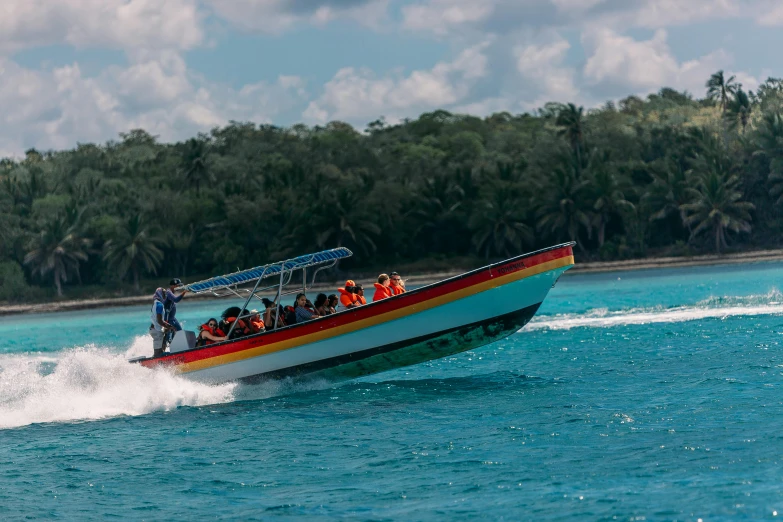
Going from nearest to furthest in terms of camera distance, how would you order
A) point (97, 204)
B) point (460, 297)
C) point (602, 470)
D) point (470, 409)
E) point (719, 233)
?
point (602, 470) < point (470, 409) < point (460, 297) < point (719, 233) < point (97, 204)

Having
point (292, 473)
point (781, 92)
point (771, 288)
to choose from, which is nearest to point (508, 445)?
point (292, 473)

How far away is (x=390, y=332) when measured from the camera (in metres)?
17.5

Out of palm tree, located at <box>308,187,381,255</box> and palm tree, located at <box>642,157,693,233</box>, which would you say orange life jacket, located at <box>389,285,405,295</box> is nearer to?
palm tree, located at <box>308,187,381,255</box>

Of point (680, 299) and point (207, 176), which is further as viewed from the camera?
point (207, 176)

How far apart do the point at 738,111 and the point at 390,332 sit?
7653cm

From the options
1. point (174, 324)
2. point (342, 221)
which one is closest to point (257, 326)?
point (174, 324)

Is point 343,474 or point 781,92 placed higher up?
point 781,92

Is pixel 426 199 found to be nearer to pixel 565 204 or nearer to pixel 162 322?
pixel 565 204

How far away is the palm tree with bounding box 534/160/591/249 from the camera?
75306 millimetres

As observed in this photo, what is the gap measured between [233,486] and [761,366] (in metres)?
10.6

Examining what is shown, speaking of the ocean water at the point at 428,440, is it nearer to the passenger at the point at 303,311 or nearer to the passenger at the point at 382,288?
the passenger at the point at 303,311

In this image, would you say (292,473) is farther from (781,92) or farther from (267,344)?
(781,92)

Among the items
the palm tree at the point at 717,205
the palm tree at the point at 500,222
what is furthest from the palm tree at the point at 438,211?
the palm tree at the point at 717,205

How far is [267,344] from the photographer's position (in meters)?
17.8
